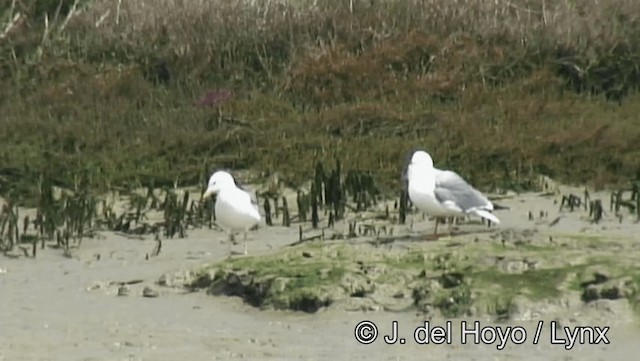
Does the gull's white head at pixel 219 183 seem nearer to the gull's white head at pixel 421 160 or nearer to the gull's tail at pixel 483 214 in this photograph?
the gull's white head at pixel 421 160

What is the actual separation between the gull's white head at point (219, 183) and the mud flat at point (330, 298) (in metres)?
1.03

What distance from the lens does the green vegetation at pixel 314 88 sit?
1530 centimetres

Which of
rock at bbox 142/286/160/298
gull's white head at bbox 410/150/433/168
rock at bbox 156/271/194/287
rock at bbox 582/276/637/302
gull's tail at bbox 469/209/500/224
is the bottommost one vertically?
rock at bbox 142/286/160/298

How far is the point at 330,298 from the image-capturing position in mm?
9781

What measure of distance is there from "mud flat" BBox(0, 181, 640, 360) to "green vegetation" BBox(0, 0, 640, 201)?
11.4ft

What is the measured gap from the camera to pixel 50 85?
17734mm

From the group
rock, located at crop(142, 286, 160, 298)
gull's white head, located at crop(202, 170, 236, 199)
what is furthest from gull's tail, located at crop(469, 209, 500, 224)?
rock, located at crop(142, 286, 160, 298)

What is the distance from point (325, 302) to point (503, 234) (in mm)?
1790

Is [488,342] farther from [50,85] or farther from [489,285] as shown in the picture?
[50,85]

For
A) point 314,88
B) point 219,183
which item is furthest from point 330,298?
point 314,88

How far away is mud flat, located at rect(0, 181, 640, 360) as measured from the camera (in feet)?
28.6

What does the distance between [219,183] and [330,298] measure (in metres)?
3.23

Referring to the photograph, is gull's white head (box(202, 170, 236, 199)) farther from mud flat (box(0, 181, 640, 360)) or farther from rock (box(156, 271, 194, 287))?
rock (box(156, 271, 194, 287))

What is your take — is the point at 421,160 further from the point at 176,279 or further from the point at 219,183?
the point at 176,279
